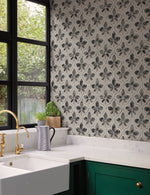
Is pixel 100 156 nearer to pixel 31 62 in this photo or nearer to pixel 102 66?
pixel 102 66

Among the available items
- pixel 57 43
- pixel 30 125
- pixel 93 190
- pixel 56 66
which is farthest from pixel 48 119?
pixel 93 190

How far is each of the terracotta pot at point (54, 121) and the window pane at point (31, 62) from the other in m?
0.51

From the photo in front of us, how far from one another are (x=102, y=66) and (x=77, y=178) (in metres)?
1.24

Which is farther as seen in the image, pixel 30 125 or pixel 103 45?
pixel 30 125

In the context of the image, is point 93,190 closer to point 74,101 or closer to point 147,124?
point 147,124

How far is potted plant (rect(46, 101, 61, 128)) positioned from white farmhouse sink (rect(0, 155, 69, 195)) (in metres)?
0.76

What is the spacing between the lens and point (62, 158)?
2881mm

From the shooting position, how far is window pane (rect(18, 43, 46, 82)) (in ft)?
12.3

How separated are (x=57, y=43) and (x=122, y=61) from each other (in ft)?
3.21

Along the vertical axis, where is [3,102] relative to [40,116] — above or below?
above

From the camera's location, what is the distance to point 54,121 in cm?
380

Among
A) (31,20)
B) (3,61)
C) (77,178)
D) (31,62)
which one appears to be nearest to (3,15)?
(31,20)

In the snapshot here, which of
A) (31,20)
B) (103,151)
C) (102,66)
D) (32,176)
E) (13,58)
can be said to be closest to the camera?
(32,176)

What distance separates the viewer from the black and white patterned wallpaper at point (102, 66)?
3246mm
